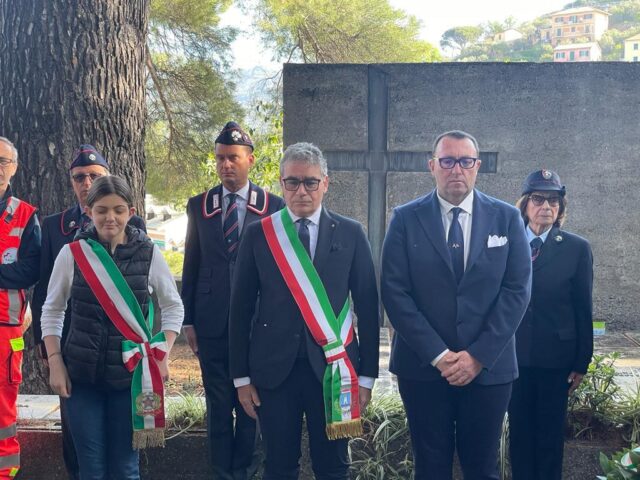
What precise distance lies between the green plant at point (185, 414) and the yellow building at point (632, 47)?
8737 centimetres

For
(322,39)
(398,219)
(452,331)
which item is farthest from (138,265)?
(322,39)

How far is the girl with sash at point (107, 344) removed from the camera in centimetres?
337

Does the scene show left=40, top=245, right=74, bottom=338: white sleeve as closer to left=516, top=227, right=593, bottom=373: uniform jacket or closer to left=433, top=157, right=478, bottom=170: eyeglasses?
left=433, top=157, right=478, bottom=170: eyeglasses

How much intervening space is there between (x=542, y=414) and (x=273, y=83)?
8280 millimetres

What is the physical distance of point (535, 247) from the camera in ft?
12.6

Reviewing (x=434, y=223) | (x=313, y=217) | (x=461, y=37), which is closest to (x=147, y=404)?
(x=313, y=217)

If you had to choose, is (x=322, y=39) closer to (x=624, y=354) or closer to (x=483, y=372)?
(x=624, y=354)

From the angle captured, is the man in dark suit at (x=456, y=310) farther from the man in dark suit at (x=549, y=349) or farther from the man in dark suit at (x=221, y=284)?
the man in dark suit at (x=221, y=284)

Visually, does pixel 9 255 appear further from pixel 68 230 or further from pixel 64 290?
pixel 64 290

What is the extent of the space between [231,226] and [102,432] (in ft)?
3.79

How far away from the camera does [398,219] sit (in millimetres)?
3477

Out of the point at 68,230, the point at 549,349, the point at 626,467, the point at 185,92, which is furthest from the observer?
the point at 185,92

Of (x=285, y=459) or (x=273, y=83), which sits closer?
(x=285, y=459)

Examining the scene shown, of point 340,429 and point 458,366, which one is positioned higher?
point 458,366
